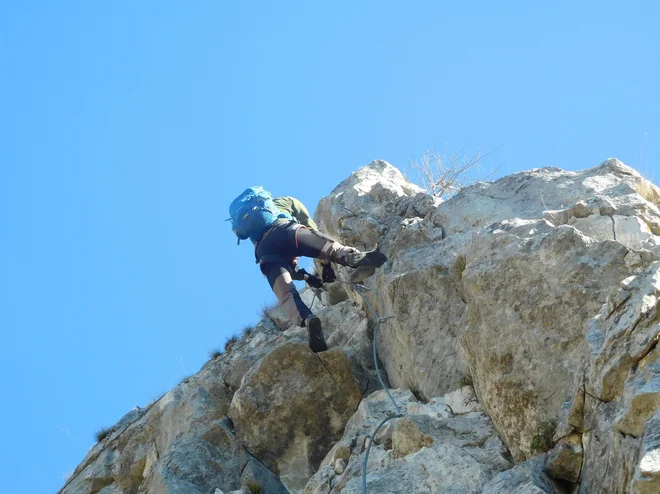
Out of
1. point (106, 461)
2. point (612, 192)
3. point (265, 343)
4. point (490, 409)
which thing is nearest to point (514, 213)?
point (612, 192)

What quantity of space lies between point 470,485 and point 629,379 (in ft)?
→ 5.60

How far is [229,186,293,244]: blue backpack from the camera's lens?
10.7m

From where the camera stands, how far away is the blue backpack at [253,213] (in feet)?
35.1

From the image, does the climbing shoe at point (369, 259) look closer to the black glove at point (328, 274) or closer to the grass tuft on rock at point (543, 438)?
the black glove at point (328, 274)

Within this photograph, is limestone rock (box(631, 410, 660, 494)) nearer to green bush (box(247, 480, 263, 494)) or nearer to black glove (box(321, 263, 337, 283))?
green bush (box(247, 480, 263, 494))

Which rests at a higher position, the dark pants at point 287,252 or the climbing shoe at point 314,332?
the dark pants at point 287,252

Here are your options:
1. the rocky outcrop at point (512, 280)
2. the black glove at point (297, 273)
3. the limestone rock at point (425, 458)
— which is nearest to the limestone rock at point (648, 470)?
the rocky outcrop at point (512, 280)

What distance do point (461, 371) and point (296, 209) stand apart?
4.40m

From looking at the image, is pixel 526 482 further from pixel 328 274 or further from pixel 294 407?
pixel 328 274

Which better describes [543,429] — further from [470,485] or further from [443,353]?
[443,353]

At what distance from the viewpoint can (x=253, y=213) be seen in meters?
10.8

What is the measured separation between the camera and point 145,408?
42.5ft

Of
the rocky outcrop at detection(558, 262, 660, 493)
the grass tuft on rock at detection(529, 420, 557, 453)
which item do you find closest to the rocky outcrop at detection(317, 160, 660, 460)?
the grass tuft on rock at detection(529, 420, 557, 453)

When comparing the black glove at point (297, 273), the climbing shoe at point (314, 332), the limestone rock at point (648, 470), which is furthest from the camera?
the black glove at point (297, 273)
